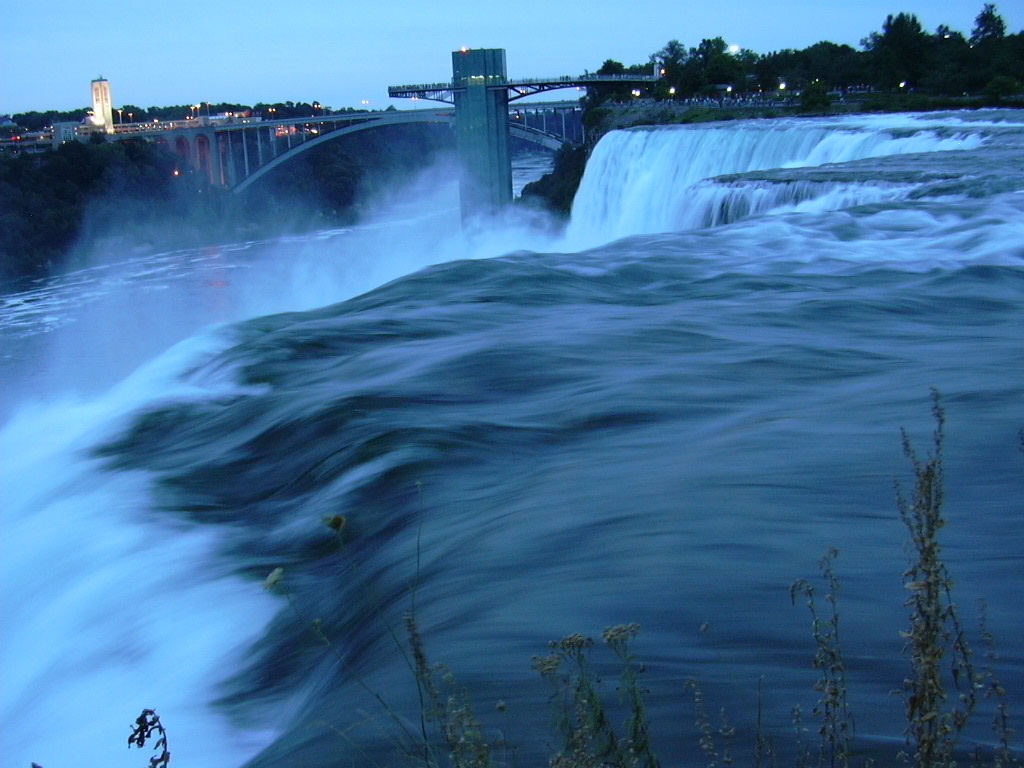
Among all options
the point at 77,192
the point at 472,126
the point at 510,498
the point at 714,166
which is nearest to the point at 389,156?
the point at 77,192

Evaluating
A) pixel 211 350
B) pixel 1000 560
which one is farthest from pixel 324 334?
pixel 1000 560

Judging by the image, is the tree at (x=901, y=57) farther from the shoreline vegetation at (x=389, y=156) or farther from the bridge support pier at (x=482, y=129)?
the bridge support pier at (x=482, y=129)

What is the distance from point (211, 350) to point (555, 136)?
45.6m

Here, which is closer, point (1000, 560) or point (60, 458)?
point (1000, 560)

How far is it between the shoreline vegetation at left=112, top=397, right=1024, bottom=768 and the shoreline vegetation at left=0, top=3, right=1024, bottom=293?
32984 mm

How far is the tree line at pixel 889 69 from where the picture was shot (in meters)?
38.2

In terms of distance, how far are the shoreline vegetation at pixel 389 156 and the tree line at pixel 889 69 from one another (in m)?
0.08

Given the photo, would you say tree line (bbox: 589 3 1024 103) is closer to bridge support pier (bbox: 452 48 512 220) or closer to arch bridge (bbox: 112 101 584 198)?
arch bridge (bbox: 112 101 584 198)

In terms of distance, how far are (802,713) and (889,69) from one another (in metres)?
44.7

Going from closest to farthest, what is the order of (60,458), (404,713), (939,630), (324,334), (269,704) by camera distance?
(939,630)
(404,713)
(269,704)
(60,458)
(324,334)

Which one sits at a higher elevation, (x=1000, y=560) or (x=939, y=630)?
(x=939, y=630)

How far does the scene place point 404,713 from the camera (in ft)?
9.36

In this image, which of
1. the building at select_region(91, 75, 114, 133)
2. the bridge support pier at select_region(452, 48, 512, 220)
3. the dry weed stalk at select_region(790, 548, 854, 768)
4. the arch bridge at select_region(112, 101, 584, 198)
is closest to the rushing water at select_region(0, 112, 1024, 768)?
the dry weed stalk at select_region(790, 548, 854, 768)

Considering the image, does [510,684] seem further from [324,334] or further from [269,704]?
[324,334]
